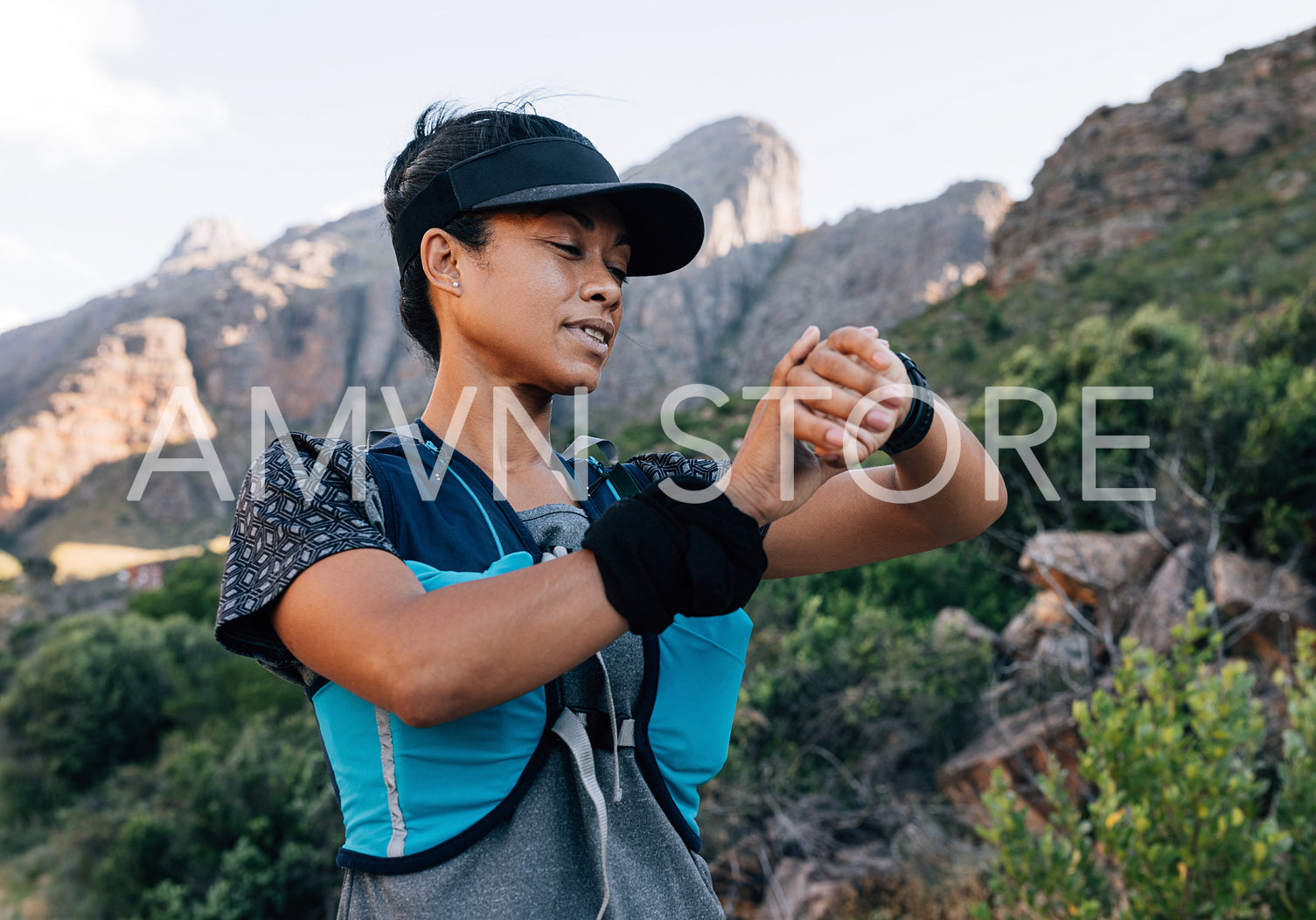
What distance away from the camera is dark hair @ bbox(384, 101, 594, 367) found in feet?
4.38

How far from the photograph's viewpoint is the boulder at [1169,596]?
655 cm

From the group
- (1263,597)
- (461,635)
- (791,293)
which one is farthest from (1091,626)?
(791,293)

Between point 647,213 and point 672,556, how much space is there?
2.65 ft

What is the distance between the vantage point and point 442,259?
1.37 meters

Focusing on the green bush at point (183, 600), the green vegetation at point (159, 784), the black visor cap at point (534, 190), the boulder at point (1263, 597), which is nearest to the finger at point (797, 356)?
the black visor cap at point (534, 190)

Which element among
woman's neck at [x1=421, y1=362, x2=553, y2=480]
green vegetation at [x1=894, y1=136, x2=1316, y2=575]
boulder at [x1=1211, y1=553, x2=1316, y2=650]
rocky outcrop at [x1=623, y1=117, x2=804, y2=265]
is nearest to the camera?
woman's neck at [x1=421, y1=362, x2=553, y2=480]

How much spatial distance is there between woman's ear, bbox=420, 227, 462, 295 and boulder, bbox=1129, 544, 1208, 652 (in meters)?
6.72

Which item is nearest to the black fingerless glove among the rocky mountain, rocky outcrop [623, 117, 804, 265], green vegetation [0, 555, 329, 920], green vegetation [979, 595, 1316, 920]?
green vegetation [979, 595, 1316, 920]

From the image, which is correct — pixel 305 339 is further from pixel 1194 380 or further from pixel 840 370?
pixel 840 370

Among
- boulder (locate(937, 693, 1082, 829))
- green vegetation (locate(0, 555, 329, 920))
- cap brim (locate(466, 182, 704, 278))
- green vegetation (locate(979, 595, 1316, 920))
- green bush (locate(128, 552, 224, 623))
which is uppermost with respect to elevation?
cap brim (locate(466, 182, 704, 278))

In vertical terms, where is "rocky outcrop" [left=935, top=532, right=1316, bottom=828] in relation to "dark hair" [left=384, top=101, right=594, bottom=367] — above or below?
below

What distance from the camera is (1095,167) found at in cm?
3375

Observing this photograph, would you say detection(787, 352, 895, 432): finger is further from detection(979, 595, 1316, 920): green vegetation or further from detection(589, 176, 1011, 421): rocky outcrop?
detection(589, 176, 1011, 421): rocky outcrop

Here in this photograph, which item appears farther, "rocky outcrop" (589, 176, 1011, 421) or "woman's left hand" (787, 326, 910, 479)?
"rocky outcrop" (589, 176, 1011, 421)
